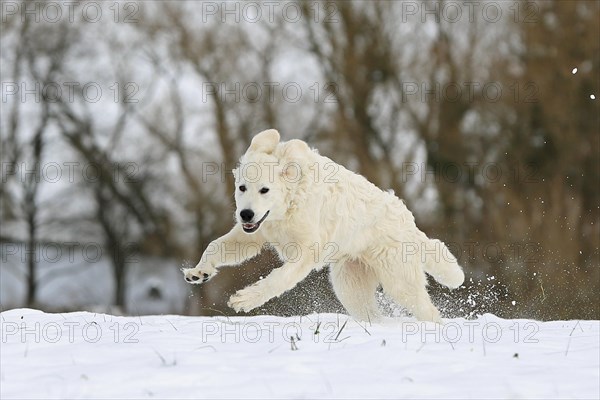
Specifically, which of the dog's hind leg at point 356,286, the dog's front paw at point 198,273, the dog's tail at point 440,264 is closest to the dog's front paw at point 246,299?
the dog's front paw at point 198,273

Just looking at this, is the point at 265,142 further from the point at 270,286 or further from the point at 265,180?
the point at 270,286

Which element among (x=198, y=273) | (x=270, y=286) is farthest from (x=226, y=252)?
(x=270, y=286)

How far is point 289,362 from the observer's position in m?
5.39

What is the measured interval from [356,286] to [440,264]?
0.83 m

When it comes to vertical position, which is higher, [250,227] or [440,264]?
→ [250,227]

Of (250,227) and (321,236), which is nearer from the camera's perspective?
(250,227)

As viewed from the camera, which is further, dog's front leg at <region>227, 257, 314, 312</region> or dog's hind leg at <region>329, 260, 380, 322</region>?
dog's hind leg at <region>329, 260, 380, 322</region>

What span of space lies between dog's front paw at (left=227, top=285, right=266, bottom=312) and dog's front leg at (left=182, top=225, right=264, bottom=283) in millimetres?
511

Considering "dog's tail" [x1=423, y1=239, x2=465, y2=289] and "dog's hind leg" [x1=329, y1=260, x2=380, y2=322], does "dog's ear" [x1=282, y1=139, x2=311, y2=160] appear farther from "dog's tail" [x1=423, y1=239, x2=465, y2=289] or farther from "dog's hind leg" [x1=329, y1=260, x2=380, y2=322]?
"dog's tail" [x1=423, y1=239, x2=465, y2=289]

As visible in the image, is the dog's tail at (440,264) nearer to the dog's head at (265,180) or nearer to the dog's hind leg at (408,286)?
the dog's hind leg at (408,286)

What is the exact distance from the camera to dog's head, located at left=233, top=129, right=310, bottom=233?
742 cm

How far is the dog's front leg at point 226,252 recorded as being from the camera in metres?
7.52

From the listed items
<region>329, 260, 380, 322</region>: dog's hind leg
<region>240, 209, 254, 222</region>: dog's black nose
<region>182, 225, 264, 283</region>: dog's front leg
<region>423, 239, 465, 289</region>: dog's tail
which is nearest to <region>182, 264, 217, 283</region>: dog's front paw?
<region>182, 225, 264, 283</region>: dog's front leg

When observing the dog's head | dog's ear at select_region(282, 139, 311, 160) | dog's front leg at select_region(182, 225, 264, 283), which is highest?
dog's ear at select_region(282, 139, 311, 160)
